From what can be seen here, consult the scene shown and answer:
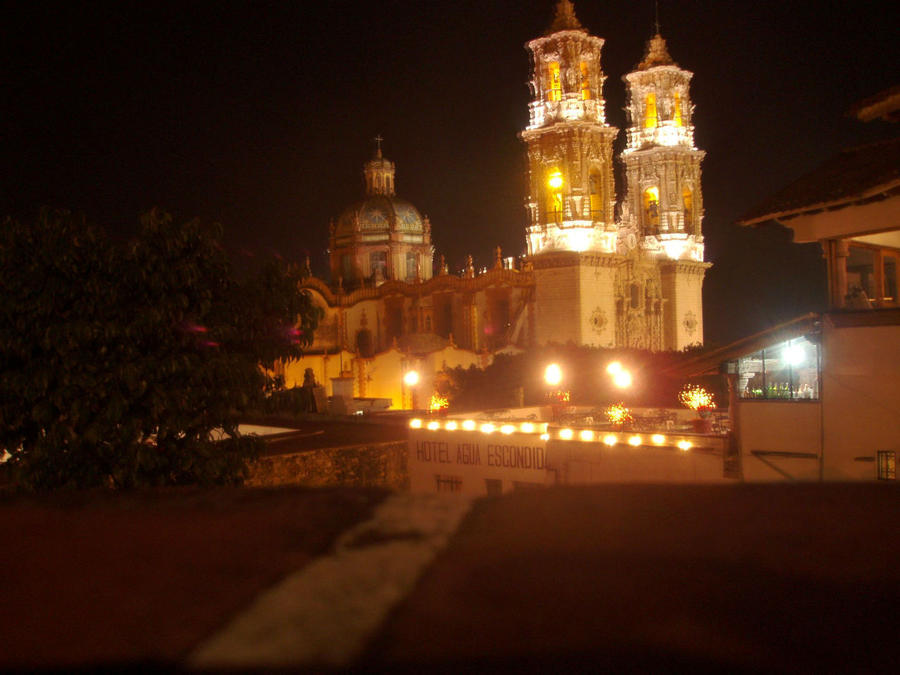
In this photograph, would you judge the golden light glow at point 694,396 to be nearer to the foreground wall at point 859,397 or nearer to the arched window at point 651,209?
the foreground wall at point 859,397

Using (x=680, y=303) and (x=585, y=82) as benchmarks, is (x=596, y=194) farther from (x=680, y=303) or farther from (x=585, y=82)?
(x=680, y=303)

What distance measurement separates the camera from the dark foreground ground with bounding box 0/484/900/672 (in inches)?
94.0

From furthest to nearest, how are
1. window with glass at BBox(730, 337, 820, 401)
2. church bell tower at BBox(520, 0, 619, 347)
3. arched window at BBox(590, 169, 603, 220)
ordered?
arched window at BBox(590, 169, 603, 220)
church bell tower at BBox(520, 0, 619, 347)
window with glass at BBox(730, 337, 820, 401)

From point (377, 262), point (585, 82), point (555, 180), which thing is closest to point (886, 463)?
point (555, 180)

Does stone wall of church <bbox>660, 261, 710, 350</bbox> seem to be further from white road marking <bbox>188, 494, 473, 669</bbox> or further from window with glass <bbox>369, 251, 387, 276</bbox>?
white road marking <bbox>188, 494, 473, 669</bbox>

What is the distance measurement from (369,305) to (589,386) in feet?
72.0

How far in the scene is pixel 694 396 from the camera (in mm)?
29469

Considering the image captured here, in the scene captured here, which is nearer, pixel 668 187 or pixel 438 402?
pixel 438 402

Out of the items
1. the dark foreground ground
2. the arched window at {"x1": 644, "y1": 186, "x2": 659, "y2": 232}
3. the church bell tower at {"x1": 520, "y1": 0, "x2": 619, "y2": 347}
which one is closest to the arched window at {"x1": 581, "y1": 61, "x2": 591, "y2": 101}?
the church bell tower at {"x1": 520, "y1": 0, "x2": 619, "y2": 347}

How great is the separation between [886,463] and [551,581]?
11239 millimetres

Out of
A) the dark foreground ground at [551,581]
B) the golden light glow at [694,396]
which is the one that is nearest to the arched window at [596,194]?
the golden light glow at [694,396]

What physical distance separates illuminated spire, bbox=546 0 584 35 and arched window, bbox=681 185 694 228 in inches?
418

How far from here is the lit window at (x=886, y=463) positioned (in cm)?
1225

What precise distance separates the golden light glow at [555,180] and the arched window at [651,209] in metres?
8.14
